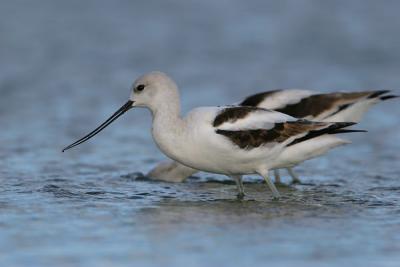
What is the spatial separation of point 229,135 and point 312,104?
9.09 ft

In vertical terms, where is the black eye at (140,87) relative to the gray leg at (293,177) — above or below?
above

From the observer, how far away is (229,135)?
805 centimetres

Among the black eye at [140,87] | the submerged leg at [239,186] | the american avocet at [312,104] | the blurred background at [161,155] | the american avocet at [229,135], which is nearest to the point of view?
the blurred background at [161,155]

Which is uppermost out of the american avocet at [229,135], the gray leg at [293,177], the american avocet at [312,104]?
the american avocet at [312,104]

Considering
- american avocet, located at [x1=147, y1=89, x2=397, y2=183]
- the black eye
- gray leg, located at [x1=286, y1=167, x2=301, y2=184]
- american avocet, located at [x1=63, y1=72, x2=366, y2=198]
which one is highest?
american avocet, located at [x1=147, y1=89, x2=397, y2=183]

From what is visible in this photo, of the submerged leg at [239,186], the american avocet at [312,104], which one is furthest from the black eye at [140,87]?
the american avocet at [312,104]

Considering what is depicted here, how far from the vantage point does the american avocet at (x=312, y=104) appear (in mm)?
10250

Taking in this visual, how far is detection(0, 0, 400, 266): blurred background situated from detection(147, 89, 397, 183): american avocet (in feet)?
1.56

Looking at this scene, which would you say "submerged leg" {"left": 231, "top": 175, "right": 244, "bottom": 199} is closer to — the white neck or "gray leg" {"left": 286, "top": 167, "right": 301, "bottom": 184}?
the white neck

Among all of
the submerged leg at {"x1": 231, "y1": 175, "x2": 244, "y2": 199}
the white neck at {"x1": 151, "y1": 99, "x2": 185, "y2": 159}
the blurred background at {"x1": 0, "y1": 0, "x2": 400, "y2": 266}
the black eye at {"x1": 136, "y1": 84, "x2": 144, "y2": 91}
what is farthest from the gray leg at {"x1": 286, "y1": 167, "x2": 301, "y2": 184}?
the black eye at {"x1": 136, "y1": 84, "x2": 144, "y2": 91}

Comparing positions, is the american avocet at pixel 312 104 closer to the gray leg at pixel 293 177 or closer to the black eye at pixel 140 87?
the gray leg at pixel 293 177

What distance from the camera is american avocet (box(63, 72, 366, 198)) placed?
803 cm

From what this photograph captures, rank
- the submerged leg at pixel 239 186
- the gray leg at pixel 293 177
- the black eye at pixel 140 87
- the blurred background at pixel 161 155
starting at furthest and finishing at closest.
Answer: the gray leg at pixel 293 177 < the submerged leg at pixel 239 186 < the black eye at pixel 140 87 < the blurred background at pixel 161 155

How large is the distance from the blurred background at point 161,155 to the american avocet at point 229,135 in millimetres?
387
